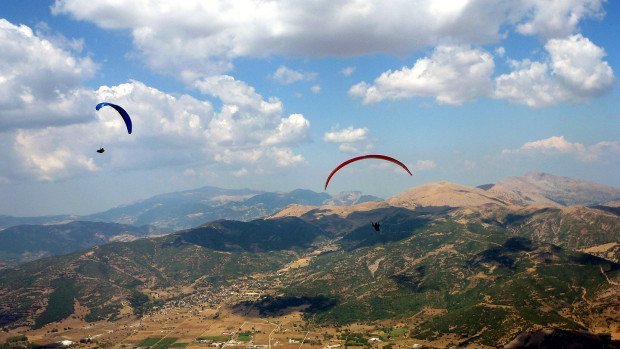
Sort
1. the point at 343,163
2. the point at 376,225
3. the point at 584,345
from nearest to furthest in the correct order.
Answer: the point at 376,225
the point at 343,163
the point at 584,345

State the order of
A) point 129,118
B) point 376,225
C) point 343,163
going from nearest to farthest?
1. point 376,225
2. point 343,163
3. point 129,118

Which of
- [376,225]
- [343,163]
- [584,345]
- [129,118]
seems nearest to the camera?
[376,225]

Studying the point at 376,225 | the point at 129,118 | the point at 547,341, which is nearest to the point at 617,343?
the point at 547,341

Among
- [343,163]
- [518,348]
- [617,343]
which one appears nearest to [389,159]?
[343,163]

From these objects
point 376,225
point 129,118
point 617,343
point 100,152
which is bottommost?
point 617,343

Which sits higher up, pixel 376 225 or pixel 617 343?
pixel 376 225

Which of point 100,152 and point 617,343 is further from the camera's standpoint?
point 617,343

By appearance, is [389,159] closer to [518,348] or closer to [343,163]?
[343,163]

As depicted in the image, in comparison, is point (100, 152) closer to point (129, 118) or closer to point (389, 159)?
point (129, 118)

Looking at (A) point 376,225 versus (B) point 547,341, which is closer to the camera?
(A) point 376,225
